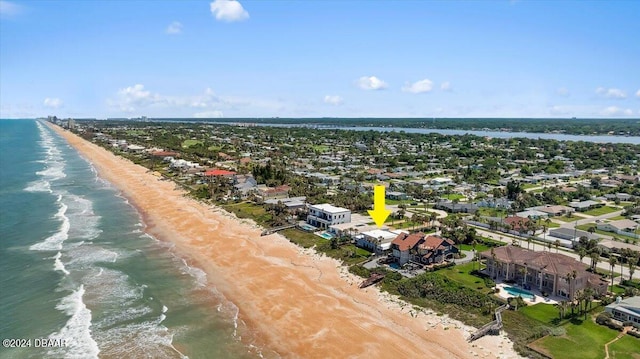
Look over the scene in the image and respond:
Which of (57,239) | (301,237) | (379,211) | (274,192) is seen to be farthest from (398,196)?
(57,239)

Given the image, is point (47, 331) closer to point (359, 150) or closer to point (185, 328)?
point (185, 328)

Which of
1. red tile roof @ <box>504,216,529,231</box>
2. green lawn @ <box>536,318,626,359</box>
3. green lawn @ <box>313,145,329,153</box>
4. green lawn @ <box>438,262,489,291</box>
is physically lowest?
green lawn @ <box>536,318,626,359</box>

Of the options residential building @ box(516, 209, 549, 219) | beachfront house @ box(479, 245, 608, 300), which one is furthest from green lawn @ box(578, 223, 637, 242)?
beachfront house @ box(479, 245, 608, 300)

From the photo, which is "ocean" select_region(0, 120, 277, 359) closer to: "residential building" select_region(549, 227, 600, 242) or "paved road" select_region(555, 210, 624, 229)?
"residential building" select_region(549, 227, 600, 242)

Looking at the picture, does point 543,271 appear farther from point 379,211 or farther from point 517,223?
point 379,211

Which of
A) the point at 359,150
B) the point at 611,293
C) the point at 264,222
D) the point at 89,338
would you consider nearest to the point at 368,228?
the point at 264,222

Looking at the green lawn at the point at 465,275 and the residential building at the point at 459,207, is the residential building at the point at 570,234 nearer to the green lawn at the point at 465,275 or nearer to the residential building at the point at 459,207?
the residential building at the point at 459,207

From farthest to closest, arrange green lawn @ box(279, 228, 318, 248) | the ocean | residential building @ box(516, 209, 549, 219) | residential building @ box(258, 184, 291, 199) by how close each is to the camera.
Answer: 1. residential building @ box(258, 184, 291, 199)
2. residential building @ box(516, 209, 549, 219)
3. green lawn @ box(279, 228, 318, 248)
4. the ocean
